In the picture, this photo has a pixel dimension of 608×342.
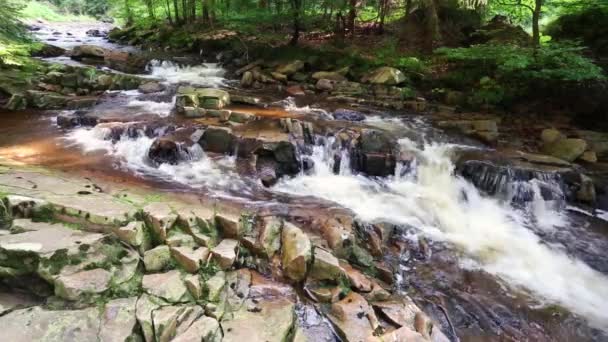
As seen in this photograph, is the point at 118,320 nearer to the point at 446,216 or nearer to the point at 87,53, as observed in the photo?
the point at 446,216

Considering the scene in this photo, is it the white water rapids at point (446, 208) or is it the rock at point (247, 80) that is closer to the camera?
the white water rapids at point (446, 208)

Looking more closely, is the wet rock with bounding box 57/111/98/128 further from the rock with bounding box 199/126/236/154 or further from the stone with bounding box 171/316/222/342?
the stone with bounding box 171/316/222/342

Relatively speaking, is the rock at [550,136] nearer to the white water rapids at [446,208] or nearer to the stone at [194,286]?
the white water rapids at [446,208]

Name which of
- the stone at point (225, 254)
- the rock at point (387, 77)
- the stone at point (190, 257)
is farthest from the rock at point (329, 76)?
the stone at point (190, 257)

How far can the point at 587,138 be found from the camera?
9.46 m

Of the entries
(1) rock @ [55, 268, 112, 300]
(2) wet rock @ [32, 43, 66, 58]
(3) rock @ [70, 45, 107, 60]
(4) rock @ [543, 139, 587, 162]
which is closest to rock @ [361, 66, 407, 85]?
(4) rock @ [543, 139, 587, 162]

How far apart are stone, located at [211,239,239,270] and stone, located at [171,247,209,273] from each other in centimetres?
12

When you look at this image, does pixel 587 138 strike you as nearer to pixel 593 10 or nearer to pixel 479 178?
pixel 479 178

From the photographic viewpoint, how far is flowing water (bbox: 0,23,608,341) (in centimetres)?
499

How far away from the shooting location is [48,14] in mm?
43656

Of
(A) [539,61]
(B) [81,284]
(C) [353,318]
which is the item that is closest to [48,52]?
(B) [81,284]

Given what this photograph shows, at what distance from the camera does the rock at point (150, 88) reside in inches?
488

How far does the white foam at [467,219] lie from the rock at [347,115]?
203 cm

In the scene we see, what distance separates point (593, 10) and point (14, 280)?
1481cm
